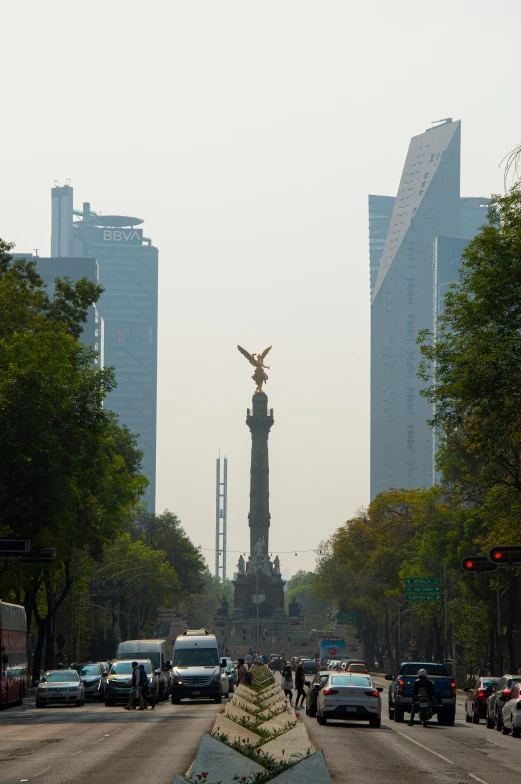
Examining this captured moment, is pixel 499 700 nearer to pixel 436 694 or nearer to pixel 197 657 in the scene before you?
pixel 436 694

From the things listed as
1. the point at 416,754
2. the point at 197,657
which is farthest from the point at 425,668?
the point at 416,754

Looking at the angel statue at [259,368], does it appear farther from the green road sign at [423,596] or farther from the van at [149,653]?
the van at [149,653]

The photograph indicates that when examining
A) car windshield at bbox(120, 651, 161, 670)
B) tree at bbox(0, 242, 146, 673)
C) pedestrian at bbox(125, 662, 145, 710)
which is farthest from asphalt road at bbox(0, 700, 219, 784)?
car windshield at bbox(120, 651, 161, 670)

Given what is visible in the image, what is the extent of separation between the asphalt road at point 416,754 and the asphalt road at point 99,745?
9.83 feet

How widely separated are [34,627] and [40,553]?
147ft

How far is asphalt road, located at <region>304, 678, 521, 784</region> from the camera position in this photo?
21.9 meters

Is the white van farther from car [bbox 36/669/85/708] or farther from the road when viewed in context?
the road

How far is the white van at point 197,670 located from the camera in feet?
163

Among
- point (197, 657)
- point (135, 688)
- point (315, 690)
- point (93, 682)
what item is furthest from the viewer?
point (93, 682)

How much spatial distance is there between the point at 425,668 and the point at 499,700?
12.2 feet

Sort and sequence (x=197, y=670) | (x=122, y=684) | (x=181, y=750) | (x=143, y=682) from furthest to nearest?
(x=197, y=670) < (x=122, y=684) < (x=143, y=682) < (x=181, y=750)

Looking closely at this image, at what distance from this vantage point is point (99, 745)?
2845 cm

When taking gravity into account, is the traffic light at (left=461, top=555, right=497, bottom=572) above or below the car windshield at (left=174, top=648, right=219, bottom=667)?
above

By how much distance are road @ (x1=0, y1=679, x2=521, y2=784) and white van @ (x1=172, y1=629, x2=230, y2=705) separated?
765cm
